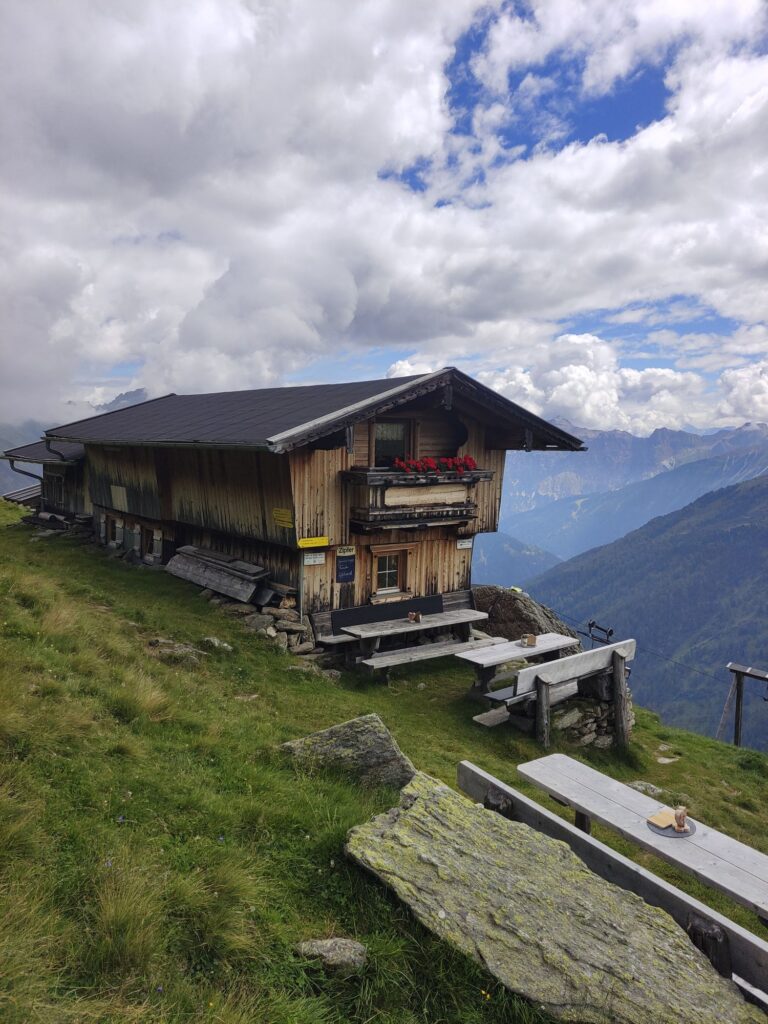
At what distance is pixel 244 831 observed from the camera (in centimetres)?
493

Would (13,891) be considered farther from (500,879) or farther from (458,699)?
(458,699)

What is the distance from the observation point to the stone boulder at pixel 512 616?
64.4ft

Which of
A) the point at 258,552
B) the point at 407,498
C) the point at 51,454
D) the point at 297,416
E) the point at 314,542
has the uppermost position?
the point at 297,416

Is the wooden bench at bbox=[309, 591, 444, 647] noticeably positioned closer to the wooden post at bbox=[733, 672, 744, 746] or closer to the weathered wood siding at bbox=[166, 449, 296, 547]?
the weathered wood siding at bbox=[166, 449, 296, 547]

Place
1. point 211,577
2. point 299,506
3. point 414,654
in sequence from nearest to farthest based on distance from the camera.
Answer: point 299,506
point 414,654
point 211,577

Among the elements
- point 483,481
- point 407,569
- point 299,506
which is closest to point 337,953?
point 299,506

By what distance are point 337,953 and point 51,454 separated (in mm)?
28005

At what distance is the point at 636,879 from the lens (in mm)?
4730

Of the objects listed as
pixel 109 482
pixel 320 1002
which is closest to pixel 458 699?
pixel 320 1002

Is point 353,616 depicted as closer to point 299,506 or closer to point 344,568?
point 344,568

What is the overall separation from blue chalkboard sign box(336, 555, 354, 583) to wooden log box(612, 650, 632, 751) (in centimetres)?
643

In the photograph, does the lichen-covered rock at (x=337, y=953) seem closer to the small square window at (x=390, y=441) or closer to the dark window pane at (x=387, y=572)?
the dark window pane at (x=387, y=572)

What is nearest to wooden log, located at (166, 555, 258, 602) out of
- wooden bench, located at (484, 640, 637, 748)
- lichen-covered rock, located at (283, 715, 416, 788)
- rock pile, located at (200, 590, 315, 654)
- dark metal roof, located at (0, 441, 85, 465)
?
rock pile, located at (200, 590, 315, 654)

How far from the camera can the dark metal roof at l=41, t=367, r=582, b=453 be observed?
13.1 m
